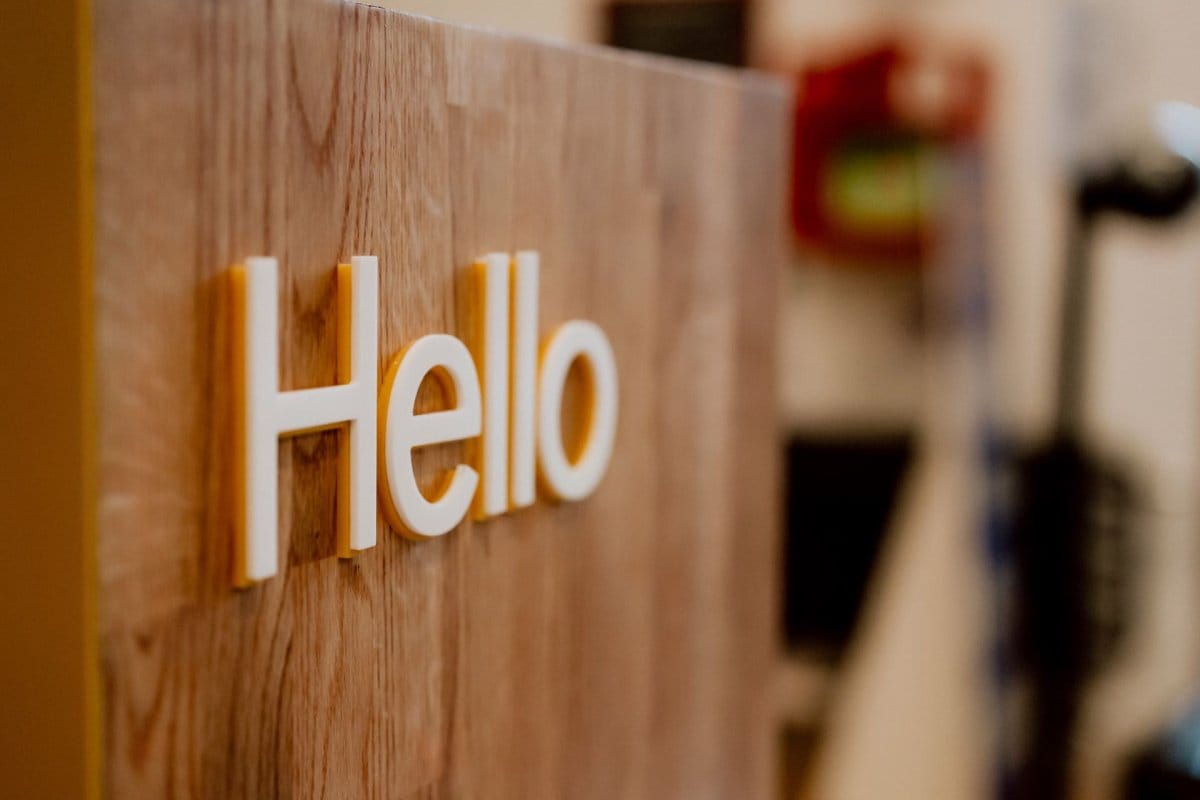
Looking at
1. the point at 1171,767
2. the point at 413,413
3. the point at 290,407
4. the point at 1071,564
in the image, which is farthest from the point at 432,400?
the point at 1071,564

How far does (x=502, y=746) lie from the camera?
86 cm

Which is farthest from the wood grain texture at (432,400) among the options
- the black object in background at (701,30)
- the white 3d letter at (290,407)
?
the black object in background at (701,30)

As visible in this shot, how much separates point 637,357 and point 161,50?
0.49 meters

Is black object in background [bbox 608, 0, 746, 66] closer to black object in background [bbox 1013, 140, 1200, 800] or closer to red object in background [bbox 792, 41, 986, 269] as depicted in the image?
red object in background [bbox 792, 41, 986, 269]

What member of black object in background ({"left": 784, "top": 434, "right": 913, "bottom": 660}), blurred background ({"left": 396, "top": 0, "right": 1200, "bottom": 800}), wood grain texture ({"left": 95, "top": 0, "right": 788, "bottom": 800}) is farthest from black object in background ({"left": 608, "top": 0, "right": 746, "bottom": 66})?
wood grain texture ({"left": 95, "top": 0, "right": 788, "bottom": 800})

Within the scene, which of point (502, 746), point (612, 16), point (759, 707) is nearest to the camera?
point (502, 746)

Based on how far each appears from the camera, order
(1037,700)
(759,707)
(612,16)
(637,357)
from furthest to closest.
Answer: (612,16)
(1037,700)
(759,707)
(637,357)

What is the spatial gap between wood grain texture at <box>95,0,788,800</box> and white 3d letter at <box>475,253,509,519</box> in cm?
2

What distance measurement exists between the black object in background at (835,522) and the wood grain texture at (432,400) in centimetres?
157

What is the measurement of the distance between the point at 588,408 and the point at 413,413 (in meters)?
0.21

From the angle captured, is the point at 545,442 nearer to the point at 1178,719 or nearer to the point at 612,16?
the point at 1178,719

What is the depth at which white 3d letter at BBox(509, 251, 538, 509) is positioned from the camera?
2.69 ft

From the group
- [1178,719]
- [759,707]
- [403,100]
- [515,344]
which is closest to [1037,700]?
[1178,719]

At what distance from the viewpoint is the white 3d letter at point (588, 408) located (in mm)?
856
